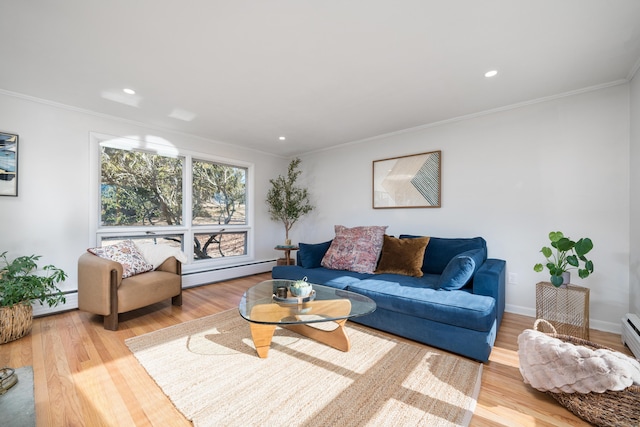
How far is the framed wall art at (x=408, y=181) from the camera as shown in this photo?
11.5 ft

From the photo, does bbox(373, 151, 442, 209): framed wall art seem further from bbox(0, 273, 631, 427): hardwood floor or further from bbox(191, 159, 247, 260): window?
bbox(191, 159, 247, 260): window

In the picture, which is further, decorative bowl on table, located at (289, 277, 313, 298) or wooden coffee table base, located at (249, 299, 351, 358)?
decorative bowl on table, located at (289, 277, 313, 298)

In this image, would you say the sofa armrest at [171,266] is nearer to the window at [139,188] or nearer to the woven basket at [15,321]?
the window at [139,188]

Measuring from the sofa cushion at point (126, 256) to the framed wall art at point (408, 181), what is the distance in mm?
3133

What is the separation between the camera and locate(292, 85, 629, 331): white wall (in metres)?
2.46

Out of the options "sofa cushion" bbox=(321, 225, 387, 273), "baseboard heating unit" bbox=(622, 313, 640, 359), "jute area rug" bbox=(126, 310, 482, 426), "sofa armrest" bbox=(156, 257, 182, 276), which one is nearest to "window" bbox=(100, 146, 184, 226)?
"sofa armrest" bbox=(156, 257, 182, 276)

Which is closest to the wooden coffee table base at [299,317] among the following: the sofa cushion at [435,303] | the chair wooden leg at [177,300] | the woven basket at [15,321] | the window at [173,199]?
the sofa cushion at [435,303]

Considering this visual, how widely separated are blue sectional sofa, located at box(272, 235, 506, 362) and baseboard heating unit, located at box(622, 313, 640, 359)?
840mm

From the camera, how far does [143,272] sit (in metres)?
3.02

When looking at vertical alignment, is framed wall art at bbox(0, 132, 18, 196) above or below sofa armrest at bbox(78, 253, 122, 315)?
above

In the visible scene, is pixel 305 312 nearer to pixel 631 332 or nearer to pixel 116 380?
pixel 116 380

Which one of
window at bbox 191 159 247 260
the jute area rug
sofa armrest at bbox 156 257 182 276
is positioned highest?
window at bbox 191 159 247 260

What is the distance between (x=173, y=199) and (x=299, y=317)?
3.08 meters

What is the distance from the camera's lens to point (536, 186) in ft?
9.22
